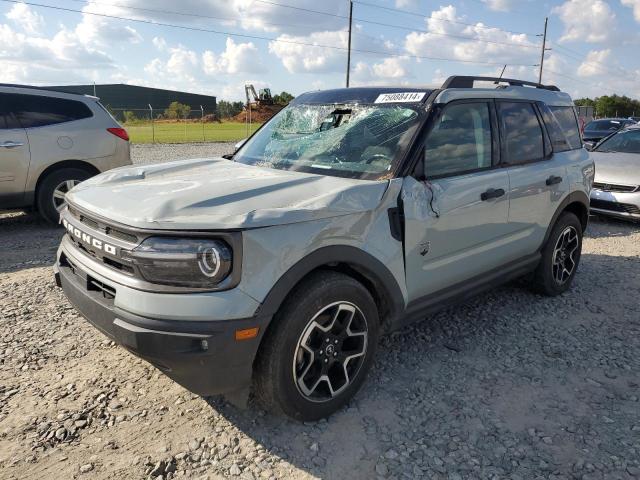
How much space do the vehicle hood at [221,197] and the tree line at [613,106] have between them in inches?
3014

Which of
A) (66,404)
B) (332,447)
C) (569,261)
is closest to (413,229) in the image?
(332,447)

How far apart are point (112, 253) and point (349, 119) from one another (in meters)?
1.81

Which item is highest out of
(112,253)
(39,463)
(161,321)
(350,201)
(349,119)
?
(349,119)

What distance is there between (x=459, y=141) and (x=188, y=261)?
2.07m

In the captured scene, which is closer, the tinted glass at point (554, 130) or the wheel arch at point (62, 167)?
the tinted glass at point (554, 130)

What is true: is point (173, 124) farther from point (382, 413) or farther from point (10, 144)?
point (382, 413)

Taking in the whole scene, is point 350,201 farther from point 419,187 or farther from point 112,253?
point 112,253

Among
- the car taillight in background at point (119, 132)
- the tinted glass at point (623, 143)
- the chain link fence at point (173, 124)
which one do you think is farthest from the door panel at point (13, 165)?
the chain link fence at point (173, 124)

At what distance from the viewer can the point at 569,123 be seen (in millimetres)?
4742

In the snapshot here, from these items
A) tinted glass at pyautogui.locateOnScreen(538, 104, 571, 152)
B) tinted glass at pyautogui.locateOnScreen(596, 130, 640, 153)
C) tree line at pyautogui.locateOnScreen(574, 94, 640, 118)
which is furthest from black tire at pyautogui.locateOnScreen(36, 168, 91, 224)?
tree line at pyautogui.locateOnScreen(574, 94, 640, 118)

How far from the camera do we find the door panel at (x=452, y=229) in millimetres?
3060

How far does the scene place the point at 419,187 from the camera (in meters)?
3.07

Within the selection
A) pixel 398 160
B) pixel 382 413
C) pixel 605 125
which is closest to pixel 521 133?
pixel 398 160

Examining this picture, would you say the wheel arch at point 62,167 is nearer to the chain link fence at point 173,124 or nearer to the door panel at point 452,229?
the door panel at point 452,229
